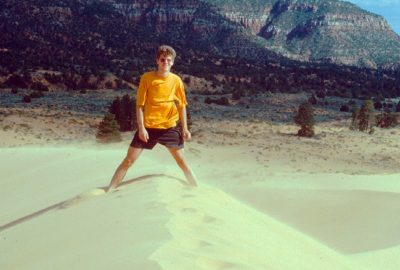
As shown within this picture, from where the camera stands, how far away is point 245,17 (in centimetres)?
13600

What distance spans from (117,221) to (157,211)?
0.33m

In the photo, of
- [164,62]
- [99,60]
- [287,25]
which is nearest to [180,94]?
[164,62]

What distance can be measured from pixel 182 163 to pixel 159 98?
0.80 m

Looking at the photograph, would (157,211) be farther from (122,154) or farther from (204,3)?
(204,3)

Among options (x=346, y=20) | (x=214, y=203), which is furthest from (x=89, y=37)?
(x=346, y=20)

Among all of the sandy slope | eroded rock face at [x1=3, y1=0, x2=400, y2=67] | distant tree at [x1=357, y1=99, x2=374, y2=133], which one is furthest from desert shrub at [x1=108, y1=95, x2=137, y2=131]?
eroded rock face at [x1=3, y1=0, x2=400, y2=67]

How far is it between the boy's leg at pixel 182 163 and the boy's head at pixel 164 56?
3.05 ft

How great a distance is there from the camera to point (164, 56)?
599 centimetres

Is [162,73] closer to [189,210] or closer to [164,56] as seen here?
[164,56]

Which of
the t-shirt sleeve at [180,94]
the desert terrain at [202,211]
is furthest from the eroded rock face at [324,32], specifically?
Result: the t-shirt sleeve at [180,94]

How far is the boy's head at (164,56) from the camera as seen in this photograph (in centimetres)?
598

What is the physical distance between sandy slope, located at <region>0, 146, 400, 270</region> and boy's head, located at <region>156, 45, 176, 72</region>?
3.87 ft

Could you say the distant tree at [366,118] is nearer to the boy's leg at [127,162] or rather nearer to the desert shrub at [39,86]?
the boy's leg at [127,162]

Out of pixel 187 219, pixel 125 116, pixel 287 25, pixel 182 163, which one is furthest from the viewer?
pixel 287 25
